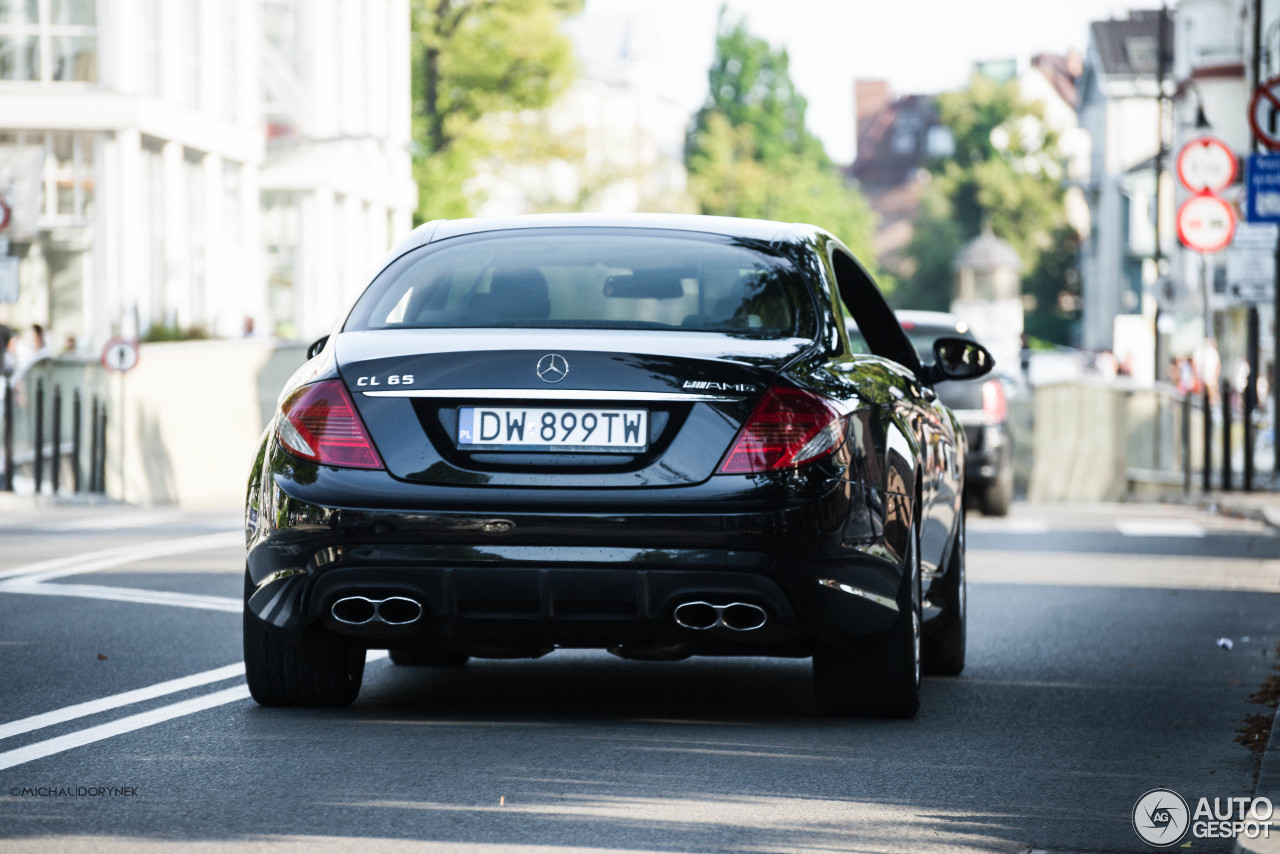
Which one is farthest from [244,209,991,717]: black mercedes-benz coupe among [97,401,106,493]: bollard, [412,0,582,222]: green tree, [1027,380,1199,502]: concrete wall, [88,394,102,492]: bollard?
[412,0,582,222]: green tree

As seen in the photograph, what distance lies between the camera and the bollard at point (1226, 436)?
21.9m

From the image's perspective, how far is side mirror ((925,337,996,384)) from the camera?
7.84 metres

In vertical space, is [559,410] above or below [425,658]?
above

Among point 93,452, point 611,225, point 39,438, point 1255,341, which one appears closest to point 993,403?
point 1255,341

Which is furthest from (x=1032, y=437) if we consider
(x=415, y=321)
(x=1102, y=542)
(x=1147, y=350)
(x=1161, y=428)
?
(x=1147, y=350)

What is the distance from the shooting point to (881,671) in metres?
6.52

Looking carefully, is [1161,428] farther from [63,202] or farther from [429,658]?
[429,658]

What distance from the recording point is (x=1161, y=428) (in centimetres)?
2562

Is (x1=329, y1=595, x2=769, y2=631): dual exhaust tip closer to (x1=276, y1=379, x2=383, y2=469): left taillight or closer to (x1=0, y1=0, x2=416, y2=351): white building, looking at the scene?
(x1=276, y1=379, x2=383, y2=469): left taillight

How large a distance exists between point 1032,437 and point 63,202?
14.6 m

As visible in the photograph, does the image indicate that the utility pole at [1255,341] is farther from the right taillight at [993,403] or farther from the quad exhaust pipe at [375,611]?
the quad exhaust pipe at [375,611]

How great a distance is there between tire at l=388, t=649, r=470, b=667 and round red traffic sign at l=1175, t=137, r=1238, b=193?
16.7 meters

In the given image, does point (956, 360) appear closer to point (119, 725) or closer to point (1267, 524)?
point (119, 725)

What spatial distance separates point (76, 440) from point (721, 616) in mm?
17815
